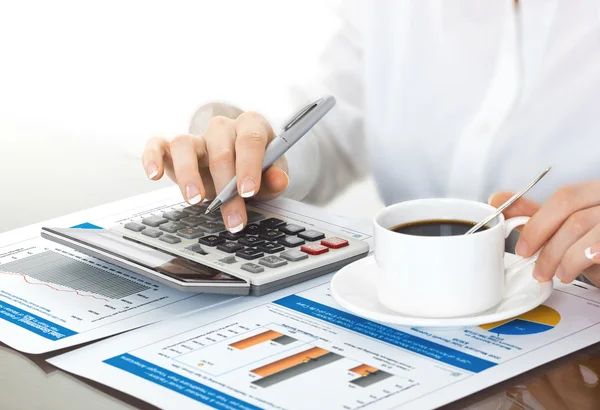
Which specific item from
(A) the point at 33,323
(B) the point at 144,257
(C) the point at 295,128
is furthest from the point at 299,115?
(A) the point at 33,323

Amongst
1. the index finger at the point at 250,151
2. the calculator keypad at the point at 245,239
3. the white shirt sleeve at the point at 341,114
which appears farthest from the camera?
the white shirt sleeve at the point at 341,114

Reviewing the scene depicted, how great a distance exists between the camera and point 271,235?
34.5 inches

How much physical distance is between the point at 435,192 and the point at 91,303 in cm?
62

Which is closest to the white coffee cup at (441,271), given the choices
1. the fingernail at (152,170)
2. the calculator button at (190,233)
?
the calculator button at (190,233)

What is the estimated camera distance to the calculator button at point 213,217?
927 millimetres

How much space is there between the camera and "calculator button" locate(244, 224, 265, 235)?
0.88m

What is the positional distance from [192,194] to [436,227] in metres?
0.30

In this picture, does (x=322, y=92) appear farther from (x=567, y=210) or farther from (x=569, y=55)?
(x=567, y=210)

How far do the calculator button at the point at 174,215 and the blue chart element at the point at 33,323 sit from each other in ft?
0.65

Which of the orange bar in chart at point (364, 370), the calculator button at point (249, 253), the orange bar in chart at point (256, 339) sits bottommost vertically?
the orange bar in chart at point (364, 370)

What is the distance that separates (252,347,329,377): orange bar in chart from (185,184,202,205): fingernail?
293 mm

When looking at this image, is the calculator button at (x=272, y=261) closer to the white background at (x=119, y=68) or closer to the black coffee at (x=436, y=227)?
the black coffee at (x=436, y=227)

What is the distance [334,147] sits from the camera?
1383 millimetres

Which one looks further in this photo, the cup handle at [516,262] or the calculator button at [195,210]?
the calculator button at [195,210]
